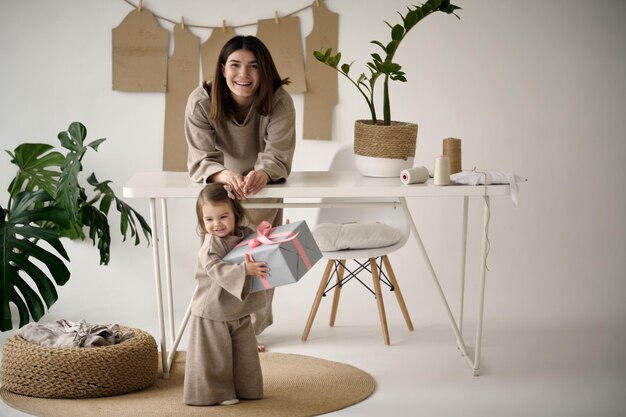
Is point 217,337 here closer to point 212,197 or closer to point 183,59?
point 212,197

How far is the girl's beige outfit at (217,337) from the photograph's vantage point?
2.95 meters

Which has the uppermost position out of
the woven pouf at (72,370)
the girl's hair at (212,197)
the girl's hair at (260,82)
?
the girl's hair at (260,82)

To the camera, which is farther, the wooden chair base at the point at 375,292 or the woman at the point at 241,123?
the wooden chair base at the point at 375,292

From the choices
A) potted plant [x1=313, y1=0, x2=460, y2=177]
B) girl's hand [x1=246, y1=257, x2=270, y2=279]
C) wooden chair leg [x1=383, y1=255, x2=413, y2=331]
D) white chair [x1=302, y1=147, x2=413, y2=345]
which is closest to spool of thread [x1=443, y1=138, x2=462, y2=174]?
potted plant [x1=313, y1=0, x2=460, y2=177]

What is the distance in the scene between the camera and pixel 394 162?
11.4 ft

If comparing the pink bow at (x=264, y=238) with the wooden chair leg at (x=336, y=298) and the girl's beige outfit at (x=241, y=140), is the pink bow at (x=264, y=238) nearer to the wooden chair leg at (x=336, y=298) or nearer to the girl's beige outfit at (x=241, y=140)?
the girl's beige outfit at (x=241, y=140)

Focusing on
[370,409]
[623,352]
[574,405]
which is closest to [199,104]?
[370,409]

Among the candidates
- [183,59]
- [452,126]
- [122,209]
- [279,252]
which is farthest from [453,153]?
[183,59]

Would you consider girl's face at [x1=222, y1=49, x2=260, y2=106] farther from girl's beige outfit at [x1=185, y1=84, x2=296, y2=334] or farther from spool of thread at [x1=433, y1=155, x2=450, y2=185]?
spool of thread at [x1=433, y1=155, x2=450, y2=185]

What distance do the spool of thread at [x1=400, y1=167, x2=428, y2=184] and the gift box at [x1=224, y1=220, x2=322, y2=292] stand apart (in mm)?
515

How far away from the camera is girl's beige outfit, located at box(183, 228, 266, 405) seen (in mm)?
2953

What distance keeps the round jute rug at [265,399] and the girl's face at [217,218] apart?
1.85 ft

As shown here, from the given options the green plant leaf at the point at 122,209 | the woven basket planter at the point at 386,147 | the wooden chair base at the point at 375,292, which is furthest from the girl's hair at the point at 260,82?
the wooden chair base at the point at 375,292

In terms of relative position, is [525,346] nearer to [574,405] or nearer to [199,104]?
[574,405]
